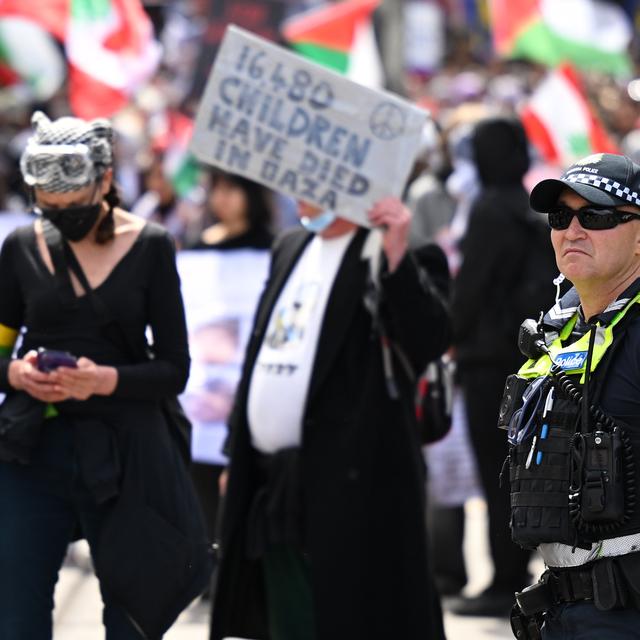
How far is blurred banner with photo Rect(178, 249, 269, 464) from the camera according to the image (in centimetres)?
739

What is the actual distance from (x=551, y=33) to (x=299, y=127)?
6657 mm

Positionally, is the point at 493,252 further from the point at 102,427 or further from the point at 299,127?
the point at 102,427

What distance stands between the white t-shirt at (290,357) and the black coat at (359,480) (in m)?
0.04

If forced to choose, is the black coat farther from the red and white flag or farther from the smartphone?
the red and white flag

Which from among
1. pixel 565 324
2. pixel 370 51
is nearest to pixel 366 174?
pixel 565 324

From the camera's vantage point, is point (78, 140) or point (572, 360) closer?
point (572, 360)

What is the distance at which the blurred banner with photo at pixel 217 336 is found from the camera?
7.39m

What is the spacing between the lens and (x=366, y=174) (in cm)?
562

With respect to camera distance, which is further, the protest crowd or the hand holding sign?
the hand holding sign

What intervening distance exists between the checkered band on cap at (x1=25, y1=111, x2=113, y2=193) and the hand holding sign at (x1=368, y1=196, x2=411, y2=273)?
943mm

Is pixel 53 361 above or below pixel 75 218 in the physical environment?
below

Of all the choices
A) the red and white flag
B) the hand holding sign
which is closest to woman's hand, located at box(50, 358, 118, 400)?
the hand holding sign

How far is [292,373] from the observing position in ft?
18.1

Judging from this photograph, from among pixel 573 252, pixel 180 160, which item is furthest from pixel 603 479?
pixel 180 160
